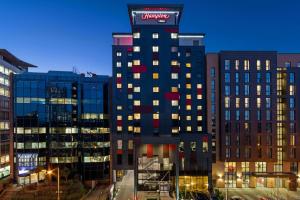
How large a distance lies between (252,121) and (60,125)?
55459mm

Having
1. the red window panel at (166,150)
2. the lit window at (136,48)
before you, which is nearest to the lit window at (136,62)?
the lit window at (136,48)

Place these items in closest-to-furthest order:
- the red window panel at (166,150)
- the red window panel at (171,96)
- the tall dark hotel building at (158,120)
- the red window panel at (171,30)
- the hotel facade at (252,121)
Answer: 1. the tall dark hotel building at (158,120)
2. the red window panel at (166,150)
3. the red window panel at (171,30)
4. the red window panel at (171,96)
5. the hotel facade at (252,121)

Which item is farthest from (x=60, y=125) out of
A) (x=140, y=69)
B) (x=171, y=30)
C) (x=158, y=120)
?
(x=171, y=30)

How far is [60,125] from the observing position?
70.3 m

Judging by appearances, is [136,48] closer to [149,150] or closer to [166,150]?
[149,150]

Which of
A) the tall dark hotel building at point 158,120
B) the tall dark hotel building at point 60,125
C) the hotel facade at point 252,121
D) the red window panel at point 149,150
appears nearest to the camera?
the tall dark hotel building at point 158,120

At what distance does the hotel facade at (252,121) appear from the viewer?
73812mm

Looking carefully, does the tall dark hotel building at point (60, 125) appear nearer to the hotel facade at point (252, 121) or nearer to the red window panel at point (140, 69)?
the red window panel at point (140, 69)

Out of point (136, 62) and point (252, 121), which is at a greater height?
point (136, 62)

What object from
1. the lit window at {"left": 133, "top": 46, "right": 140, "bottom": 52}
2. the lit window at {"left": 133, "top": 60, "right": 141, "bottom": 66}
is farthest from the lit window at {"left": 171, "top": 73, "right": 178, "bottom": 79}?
the lit window at {"left": 133, "top": 46, "right": 140, "bottom": 52}

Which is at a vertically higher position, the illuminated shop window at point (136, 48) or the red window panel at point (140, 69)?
the illuminated shop window at point (136, 48)

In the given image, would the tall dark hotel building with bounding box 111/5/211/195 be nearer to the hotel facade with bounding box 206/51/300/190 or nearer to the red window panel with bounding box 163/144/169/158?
the red window panel with bounding box 163/144/169/158

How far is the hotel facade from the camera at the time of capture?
73812mm

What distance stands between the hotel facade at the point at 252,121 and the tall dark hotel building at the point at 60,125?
33235mm
